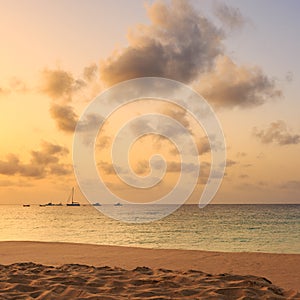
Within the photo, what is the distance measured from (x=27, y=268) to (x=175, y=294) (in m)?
4.35

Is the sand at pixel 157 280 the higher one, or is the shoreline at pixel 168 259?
the sand at pixel 157 280

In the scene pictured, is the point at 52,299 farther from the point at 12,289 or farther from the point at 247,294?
the point at 247,294

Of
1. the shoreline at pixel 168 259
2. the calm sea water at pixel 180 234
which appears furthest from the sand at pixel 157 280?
the calm sea water at pixel 180 234

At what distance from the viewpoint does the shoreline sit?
10.1 m

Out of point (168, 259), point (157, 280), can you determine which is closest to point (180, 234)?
point (168, 259)

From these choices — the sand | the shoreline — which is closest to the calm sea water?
the shoreline

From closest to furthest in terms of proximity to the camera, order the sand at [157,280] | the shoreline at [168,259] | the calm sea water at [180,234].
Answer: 1. the sand at [157,280]
2. the shoreline at [168,259]
3. the calm sea water at [180,234]

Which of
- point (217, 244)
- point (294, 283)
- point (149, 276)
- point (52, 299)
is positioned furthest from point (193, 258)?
point (217, 244)

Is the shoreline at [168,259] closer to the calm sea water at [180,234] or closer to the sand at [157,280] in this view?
the sand at [157,280]

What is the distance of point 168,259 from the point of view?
1241 cm

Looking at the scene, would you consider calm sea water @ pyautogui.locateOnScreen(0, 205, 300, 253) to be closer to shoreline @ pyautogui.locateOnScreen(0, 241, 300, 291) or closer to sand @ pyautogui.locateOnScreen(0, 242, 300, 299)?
shoreline @ pyautogui.locateOnScreen(0, 241, 300, 291)

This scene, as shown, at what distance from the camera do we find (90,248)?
51.2ft

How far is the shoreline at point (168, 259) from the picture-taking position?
10.1m

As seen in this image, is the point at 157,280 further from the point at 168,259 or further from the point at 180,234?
the point at 180,234
